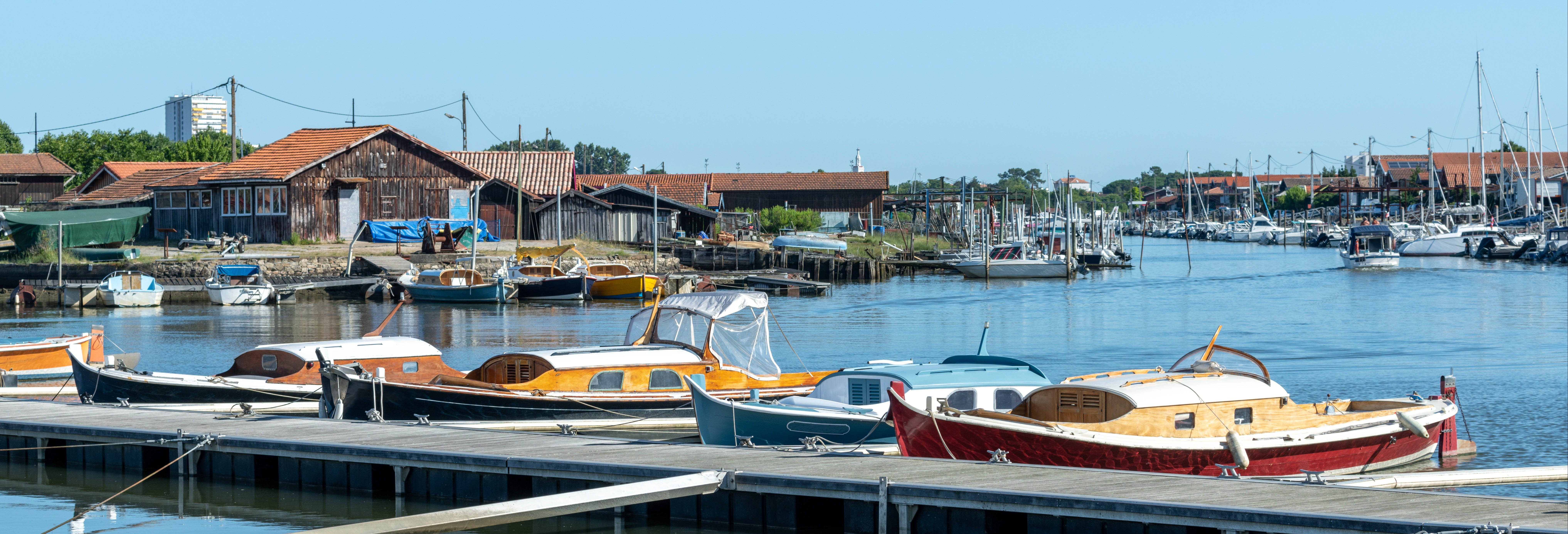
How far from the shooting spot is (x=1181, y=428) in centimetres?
1658

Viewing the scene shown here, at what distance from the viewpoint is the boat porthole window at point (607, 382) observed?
21.4 m

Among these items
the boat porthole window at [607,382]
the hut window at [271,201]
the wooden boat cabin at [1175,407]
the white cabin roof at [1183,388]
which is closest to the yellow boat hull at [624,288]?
the hut window at [271,201]

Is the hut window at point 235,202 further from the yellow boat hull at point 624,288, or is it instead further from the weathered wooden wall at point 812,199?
the weathered wooden wall at point 812,199

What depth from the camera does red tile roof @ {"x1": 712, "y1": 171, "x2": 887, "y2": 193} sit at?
105m

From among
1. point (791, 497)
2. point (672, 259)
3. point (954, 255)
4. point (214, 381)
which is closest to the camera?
point (791, 497)

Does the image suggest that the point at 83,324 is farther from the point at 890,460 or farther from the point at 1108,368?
the point at 890,460

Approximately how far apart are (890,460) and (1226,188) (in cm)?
19534

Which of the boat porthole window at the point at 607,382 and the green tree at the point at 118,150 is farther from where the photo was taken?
the green tree at the point at 118,150

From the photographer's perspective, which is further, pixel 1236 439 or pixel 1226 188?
pixel 1226 188

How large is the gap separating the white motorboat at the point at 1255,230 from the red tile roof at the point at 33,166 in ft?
340

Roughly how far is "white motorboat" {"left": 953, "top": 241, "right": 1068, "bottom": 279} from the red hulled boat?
54.5 metres

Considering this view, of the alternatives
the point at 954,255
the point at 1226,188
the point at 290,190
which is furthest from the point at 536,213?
the point at 1226,188

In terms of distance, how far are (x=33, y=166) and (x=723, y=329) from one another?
8395cm

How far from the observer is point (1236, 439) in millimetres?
16062
